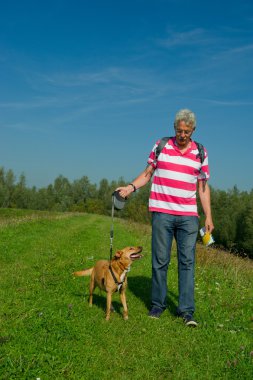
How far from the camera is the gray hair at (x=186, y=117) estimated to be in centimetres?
580

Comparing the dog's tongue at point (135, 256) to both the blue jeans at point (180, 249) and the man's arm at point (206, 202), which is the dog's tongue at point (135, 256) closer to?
the blue jeans at point (180, 249)

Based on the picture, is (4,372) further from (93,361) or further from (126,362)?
(126,362)

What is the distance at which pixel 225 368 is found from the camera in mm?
4492

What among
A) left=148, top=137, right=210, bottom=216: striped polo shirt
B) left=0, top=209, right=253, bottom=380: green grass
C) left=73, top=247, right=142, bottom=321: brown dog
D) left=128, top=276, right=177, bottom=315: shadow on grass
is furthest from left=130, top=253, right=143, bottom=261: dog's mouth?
left=128, top=276, right=177, bottom=315: shadow on grass

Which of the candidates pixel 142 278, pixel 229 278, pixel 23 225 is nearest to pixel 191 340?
pixel 142 278

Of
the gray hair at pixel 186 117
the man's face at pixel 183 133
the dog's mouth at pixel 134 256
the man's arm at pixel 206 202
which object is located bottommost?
the dog's mouth at pixel 134 256

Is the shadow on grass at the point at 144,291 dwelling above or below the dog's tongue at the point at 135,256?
below

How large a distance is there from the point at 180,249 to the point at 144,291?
194cm

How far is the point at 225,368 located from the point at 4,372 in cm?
242

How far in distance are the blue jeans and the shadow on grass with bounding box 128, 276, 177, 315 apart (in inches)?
20.3

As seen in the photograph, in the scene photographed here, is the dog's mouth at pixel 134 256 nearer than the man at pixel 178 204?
No

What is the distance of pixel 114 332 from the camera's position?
211 inches

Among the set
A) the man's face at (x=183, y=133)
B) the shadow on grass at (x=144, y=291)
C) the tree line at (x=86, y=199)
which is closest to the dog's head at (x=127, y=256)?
the shadow on grass at (x=144, y=291)

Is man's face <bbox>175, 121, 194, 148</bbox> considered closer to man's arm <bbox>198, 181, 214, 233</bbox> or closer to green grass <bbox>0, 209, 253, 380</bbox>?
man's arm <bbox>198, 181, 214, 233</bbox>
